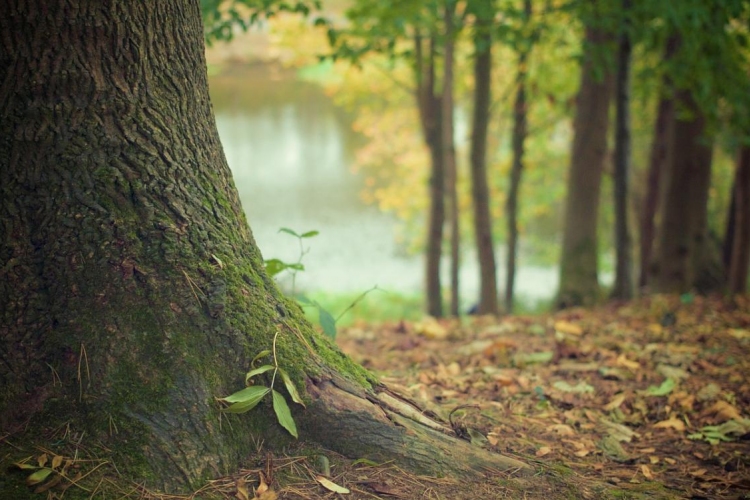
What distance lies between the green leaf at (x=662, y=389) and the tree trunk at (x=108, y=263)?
85.2 inches

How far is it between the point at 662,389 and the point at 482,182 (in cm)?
587

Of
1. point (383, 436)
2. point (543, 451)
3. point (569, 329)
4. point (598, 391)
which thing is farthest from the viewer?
point (569, 329)

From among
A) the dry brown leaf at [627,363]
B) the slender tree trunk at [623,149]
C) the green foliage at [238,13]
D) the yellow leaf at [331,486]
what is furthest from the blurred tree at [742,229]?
the yellow leaf at [331,486]

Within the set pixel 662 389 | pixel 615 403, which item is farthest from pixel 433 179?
pixel 615 403

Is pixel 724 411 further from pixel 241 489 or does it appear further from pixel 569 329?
pixel 241 489

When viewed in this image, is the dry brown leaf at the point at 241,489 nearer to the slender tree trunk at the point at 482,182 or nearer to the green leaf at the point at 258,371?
the green leaf at the point at 258,371

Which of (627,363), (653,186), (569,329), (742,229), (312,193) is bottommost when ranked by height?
(312,193)

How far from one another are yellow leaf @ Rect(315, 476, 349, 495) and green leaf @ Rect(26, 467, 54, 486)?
0.79 meters

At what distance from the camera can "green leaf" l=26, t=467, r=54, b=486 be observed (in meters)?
1.90

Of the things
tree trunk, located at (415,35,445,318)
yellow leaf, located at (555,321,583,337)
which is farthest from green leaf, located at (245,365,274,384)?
tree trunk, located at (415,35,445,318)

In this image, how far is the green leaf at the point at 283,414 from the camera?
2.16 m

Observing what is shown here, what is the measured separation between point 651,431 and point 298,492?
1.78m

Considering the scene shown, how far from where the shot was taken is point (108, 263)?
207 centimetres

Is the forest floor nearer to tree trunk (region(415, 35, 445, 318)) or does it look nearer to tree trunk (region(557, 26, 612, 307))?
tree trunk (region(557, 26, 612, 307))
